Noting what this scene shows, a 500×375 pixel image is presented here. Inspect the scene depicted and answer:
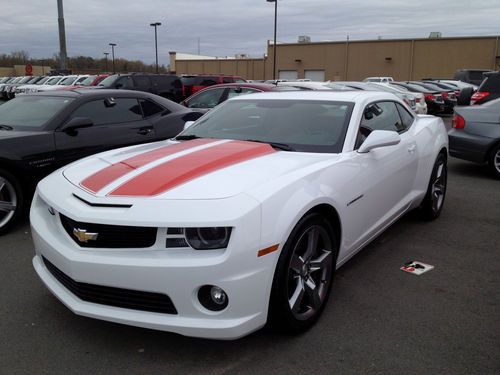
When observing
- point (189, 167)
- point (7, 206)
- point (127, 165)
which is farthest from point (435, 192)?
point (7, 206)

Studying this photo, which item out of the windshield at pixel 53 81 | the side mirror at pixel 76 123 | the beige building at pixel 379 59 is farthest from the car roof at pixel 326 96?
the beige building at pixel 379 59

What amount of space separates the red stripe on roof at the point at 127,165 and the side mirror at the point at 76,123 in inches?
89.5

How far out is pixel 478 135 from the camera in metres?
7.89

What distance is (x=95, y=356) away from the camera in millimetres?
2766

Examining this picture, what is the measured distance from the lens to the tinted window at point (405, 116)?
4.97m

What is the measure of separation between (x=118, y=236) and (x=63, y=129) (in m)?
3.50

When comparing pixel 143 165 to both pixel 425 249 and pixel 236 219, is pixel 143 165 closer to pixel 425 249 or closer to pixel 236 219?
pixel 236 219

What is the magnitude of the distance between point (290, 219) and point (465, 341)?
138cm

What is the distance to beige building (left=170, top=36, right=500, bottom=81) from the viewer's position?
42156mm

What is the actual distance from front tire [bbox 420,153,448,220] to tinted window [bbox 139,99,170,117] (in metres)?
4.00

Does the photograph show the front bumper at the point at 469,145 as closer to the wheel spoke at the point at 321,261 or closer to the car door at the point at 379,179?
the car door at the point at 379,179

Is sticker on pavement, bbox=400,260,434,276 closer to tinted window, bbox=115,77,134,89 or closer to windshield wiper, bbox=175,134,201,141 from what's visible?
windshield wiper, bbox=175,134,201,141

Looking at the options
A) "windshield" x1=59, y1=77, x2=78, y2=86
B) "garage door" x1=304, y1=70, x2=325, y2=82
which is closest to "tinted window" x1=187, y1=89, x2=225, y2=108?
"windshield" x1=59, y1=77, x2=78, y2=86

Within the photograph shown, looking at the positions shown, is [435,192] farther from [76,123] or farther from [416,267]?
[76,123]
